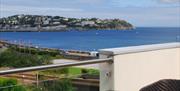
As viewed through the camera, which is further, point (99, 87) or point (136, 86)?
point (136, 86)

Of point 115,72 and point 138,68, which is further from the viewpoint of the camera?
point 138,68

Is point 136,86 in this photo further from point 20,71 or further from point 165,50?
point 20,71

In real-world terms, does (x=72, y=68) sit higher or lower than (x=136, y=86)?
higher

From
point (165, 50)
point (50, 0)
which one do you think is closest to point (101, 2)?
point (50, 0)

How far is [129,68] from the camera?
150 inches

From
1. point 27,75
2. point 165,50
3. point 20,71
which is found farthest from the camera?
point 165,50

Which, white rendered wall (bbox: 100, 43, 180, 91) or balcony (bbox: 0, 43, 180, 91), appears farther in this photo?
white rendered wall (bbox: 100, 43, 180, 91)

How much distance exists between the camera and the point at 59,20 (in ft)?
58.7

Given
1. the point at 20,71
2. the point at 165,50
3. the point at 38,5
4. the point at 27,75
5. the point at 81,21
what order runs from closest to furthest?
the point at 20,71 < the point at 27,75 < the point at 165,50 < the point at 81,21 < the point at 38,5

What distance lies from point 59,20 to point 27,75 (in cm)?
1520

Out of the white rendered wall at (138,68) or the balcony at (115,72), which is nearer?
the balcony at (115,72)

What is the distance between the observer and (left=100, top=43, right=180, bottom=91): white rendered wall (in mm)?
3637

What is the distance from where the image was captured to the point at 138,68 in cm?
395

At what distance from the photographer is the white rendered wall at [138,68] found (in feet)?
11.9
